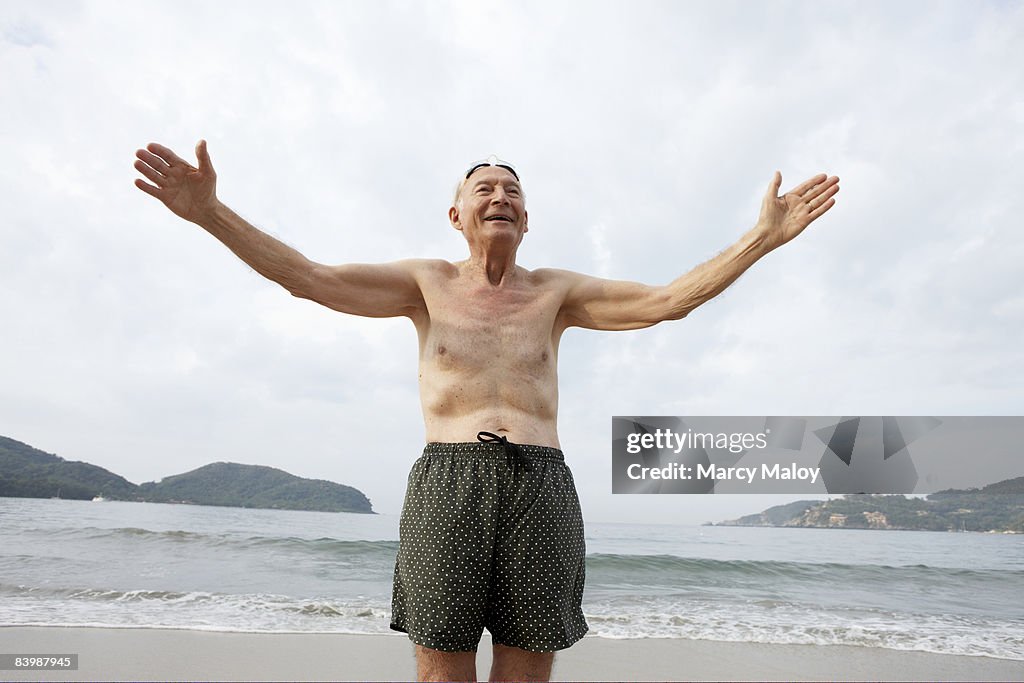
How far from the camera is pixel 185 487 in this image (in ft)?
116

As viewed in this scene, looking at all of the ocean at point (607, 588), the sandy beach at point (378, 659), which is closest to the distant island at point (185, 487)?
the ocean at point (607, 588)

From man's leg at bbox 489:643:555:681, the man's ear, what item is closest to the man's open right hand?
the man's ear

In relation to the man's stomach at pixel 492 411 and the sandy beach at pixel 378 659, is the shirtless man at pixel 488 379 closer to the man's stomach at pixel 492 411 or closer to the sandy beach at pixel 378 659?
the man's stomach at pixel 492 411

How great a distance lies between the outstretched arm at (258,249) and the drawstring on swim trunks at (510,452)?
565 millimetres

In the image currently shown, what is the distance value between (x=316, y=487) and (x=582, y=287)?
114 feet

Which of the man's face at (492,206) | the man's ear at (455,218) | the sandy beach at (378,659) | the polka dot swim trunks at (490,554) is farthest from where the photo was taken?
the sandy beach at (378,659)

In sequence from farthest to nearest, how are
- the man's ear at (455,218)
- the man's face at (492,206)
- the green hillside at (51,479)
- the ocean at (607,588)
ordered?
the green hillside at (51,479) → the ocean at (607,588) → the man's ear at (455,218) → the man's face at (492,206)

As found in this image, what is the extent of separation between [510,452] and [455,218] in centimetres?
88

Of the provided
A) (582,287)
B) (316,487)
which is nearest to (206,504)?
(316,487)

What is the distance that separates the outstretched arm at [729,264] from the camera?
200 centimetres

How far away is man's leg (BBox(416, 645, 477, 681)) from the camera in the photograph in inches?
69.7

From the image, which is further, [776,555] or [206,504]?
[206,504]

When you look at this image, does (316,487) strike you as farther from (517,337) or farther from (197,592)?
(517,337)

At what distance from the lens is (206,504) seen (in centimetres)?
3347
